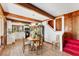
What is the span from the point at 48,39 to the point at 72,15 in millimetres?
839

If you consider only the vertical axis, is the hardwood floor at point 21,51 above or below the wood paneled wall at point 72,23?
below

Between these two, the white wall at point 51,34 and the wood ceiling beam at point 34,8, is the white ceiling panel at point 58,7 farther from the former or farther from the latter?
the white wall at point 51,34

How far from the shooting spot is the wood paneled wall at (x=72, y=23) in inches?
98.7

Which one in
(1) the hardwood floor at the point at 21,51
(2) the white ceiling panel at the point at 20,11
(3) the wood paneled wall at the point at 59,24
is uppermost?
(2) the white ceiling panel at the point at 20,11

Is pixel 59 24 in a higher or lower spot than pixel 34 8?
lower

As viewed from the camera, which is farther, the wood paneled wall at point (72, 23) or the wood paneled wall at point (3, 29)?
the wood paneled wall at point (72, 23)

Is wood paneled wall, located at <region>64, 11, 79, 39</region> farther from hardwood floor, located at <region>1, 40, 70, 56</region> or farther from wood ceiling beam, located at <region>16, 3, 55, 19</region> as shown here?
hardwood floor, located at <region>1, 40, 70, 56</region>

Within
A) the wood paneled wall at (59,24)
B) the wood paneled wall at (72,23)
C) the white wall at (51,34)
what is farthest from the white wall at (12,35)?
the wood paneled wall at (72,23)

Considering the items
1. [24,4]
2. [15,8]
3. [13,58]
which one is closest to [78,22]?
[24,4]

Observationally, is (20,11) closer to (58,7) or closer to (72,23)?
(58,7)

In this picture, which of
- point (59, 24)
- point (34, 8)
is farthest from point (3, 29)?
point (59, 24)

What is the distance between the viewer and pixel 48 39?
2568 millimetres

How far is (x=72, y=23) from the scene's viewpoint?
108 inches

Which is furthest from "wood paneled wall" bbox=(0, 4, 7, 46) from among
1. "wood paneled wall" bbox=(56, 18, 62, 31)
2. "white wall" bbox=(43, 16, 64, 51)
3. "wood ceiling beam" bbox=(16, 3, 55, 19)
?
"wood paneled wall" bbox=(56, 18, 62, 31)
